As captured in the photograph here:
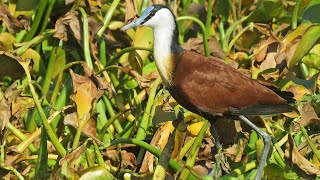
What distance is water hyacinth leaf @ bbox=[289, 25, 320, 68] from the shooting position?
4211 millimetres

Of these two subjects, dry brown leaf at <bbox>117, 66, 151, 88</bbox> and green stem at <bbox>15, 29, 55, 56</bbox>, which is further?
green stem at <bbox>15, 29, 55, 56</bbox>

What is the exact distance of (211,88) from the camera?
404 cm

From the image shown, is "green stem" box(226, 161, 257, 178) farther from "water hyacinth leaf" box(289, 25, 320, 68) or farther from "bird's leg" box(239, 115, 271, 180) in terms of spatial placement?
"water hyacinth leaf" box(289, 25, 320, 68)

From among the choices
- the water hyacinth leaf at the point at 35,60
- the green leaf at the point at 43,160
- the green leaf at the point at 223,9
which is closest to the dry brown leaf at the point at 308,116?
the green leaf at the point at 43,160

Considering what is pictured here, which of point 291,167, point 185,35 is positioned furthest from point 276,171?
point 185,35

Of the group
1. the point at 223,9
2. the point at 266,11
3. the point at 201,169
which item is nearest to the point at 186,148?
the point at 201,169

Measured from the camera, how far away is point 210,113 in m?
4.04

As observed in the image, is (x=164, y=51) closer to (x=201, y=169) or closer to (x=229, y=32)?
(x=201, y=169)

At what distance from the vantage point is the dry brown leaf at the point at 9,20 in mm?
4797

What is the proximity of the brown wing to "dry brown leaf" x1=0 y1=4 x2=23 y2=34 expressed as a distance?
1.09 m

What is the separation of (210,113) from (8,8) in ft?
4.85

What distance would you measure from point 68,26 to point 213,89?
958mm

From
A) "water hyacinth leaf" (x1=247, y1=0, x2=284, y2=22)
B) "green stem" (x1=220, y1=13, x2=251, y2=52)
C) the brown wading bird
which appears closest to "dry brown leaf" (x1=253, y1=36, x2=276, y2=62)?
"green stem" (x1=220, y1=13, x2=251, y2=52)

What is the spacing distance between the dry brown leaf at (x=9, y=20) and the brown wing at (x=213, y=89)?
1089mm
